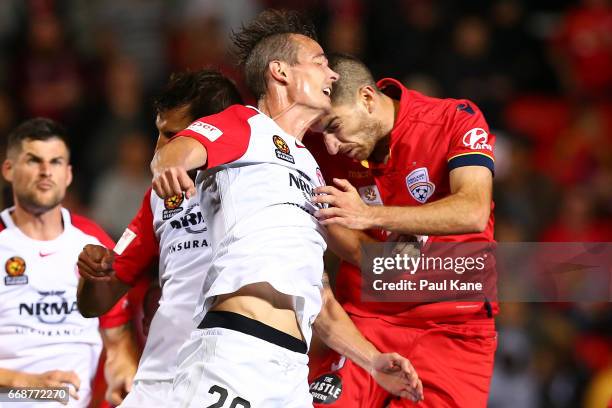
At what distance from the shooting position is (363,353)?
195 inches

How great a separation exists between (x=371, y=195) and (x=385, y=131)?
0.32 m

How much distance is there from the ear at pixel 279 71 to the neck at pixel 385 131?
2.29 feet

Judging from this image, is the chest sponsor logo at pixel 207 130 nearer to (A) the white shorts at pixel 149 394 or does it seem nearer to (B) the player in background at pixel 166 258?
(B) the player in background at pixel 166 258

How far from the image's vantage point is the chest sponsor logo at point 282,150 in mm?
4324

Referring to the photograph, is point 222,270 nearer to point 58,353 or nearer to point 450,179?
point 450,179

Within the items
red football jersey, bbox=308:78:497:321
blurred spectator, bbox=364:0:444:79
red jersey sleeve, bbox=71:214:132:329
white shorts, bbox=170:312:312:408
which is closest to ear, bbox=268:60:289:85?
red football jersey, bbox=308:78:497:321

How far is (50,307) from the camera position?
19.0 feet

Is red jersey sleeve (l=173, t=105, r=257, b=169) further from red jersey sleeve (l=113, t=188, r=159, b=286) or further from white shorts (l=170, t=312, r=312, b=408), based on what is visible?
red jersey sleeve (l=113, t=188, r=159, b=286)

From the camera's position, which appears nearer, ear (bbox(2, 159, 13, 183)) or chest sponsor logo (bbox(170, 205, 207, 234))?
chest sponsor logo (bbox(170, 205, 207, 234))

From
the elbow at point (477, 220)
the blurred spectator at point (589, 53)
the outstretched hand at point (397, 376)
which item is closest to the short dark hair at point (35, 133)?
the outstretched hand at point (397, 376)

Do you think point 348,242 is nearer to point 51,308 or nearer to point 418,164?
point 418,164

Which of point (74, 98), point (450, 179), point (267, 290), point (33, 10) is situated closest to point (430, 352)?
point (450, 179)

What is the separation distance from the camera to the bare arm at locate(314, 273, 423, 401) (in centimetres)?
473

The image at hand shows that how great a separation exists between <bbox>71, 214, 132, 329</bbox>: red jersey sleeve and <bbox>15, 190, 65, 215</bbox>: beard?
0.72 feet
